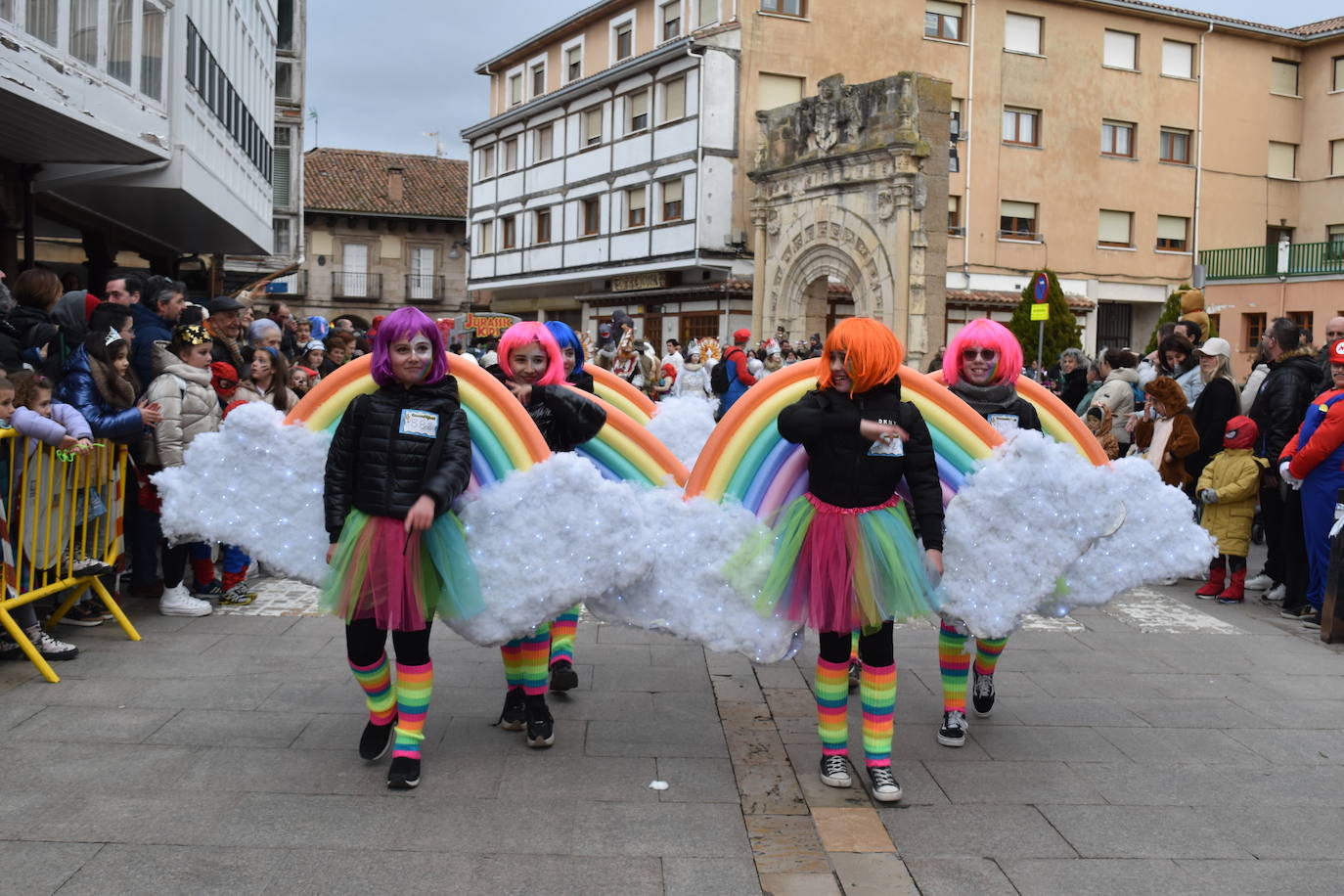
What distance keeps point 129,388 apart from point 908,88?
22.8 metres

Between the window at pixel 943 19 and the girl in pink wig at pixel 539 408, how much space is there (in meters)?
35.5

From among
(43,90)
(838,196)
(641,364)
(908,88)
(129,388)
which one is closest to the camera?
(129,388)

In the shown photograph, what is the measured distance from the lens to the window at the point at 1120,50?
40062 millimetres

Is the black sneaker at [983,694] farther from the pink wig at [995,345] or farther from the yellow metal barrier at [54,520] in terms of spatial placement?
the yellow metal barrier at [54,520]

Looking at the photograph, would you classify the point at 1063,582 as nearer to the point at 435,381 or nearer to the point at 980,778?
the point at 980,778

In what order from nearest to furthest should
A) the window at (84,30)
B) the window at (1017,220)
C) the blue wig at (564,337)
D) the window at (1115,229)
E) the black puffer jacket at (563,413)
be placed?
the black puffer jacket at (563,413)
the blue wig at (564,337)
the window at (84,30)
the window at (1017,220)
the window at (1115,229)

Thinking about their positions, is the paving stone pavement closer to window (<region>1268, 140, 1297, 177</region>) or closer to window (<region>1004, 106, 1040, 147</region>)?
window (<region>1004, 106, 1040, 147</region>)

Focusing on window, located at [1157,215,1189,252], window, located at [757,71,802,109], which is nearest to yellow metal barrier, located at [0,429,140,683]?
window, located at [757,71,802,109]

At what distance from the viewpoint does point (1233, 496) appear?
9.63 m

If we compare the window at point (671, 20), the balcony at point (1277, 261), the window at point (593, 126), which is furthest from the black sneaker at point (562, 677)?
the window at point (593, 126)

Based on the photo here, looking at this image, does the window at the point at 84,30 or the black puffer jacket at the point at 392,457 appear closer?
the black puffer jacket at the point at 392,457

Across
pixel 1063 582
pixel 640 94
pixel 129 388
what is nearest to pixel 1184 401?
pixel 1063 582

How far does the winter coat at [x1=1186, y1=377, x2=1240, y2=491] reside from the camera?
995cm

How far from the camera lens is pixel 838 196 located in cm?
2978
